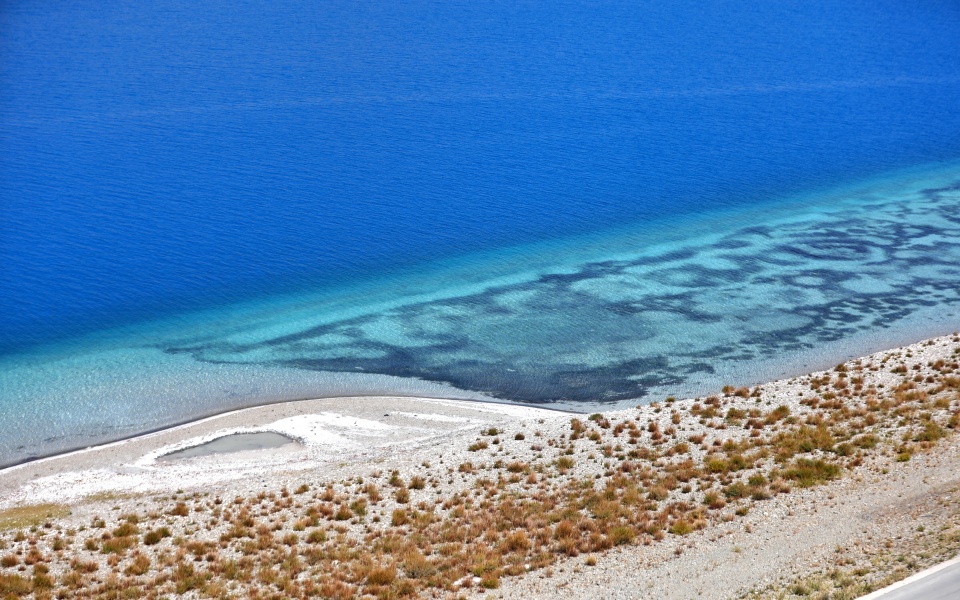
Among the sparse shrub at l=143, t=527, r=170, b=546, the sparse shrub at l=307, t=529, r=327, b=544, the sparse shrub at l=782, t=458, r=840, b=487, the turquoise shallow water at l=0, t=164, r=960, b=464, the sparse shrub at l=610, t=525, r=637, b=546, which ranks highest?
the turquoise shallow water at l=0, t=164, r=960, b=464

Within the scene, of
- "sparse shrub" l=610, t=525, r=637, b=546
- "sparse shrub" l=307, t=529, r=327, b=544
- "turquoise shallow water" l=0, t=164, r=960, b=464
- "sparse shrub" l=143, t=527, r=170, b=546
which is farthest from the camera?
"turquoise shallow water" l=0, t=164, r=960, b=464

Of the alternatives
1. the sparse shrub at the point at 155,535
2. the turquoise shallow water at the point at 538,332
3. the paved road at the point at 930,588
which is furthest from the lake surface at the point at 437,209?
the paved road at the point at 930,588

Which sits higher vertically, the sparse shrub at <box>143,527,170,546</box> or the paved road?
the sparse shrub at <box>143,527,170,546</box>

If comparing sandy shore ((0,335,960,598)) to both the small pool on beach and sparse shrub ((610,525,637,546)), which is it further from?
the small pool on beach

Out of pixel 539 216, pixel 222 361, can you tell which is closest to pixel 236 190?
pixel 539 216

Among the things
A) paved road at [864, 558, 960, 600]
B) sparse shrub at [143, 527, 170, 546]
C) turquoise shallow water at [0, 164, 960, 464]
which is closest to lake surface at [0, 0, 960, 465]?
turquoise shallow water at [0, 164, 960, 464]

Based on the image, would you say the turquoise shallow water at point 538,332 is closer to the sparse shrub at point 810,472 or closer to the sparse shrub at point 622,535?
the sparse shrub at point 810,472

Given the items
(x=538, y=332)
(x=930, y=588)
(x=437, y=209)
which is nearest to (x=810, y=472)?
(x=930, y=588)
